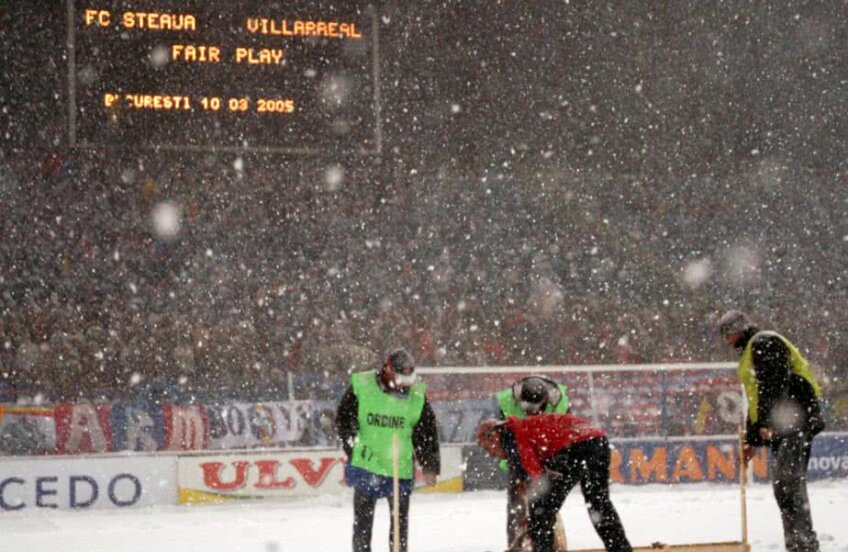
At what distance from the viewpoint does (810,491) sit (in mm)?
12664

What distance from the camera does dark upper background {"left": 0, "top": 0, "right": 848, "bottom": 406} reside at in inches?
711

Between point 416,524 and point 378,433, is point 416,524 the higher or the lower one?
the lower one

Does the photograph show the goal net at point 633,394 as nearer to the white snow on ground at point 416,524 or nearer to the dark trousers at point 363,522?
the white snow on ground at point 416,524

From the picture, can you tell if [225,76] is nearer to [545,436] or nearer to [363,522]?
[363,522]

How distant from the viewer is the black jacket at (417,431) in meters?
6.32

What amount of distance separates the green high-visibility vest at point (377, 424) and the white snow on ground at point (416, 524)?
2264mm

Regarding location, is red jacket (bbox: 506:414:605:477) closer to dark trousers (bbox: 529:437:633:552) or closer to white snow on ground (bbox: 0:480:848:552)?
dark trousers (bbox: 529:437:633:552)

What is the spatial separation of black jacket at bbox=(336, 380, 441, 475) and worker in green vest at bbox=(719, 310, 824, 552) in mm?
1859

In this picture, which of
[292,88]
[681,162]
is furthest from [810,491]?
[681,162]

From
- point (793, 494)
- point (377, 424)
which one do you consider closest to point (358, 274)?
point (377, 424)

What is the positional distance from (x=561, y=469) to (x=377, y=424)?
137 centimetres

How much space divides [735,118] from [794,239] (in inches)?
184

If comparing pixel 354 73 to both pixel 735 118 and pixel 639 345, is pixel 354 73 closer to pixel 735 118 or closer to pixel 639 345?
pixel 639 345

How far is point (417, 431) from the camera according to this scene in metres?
6.45
